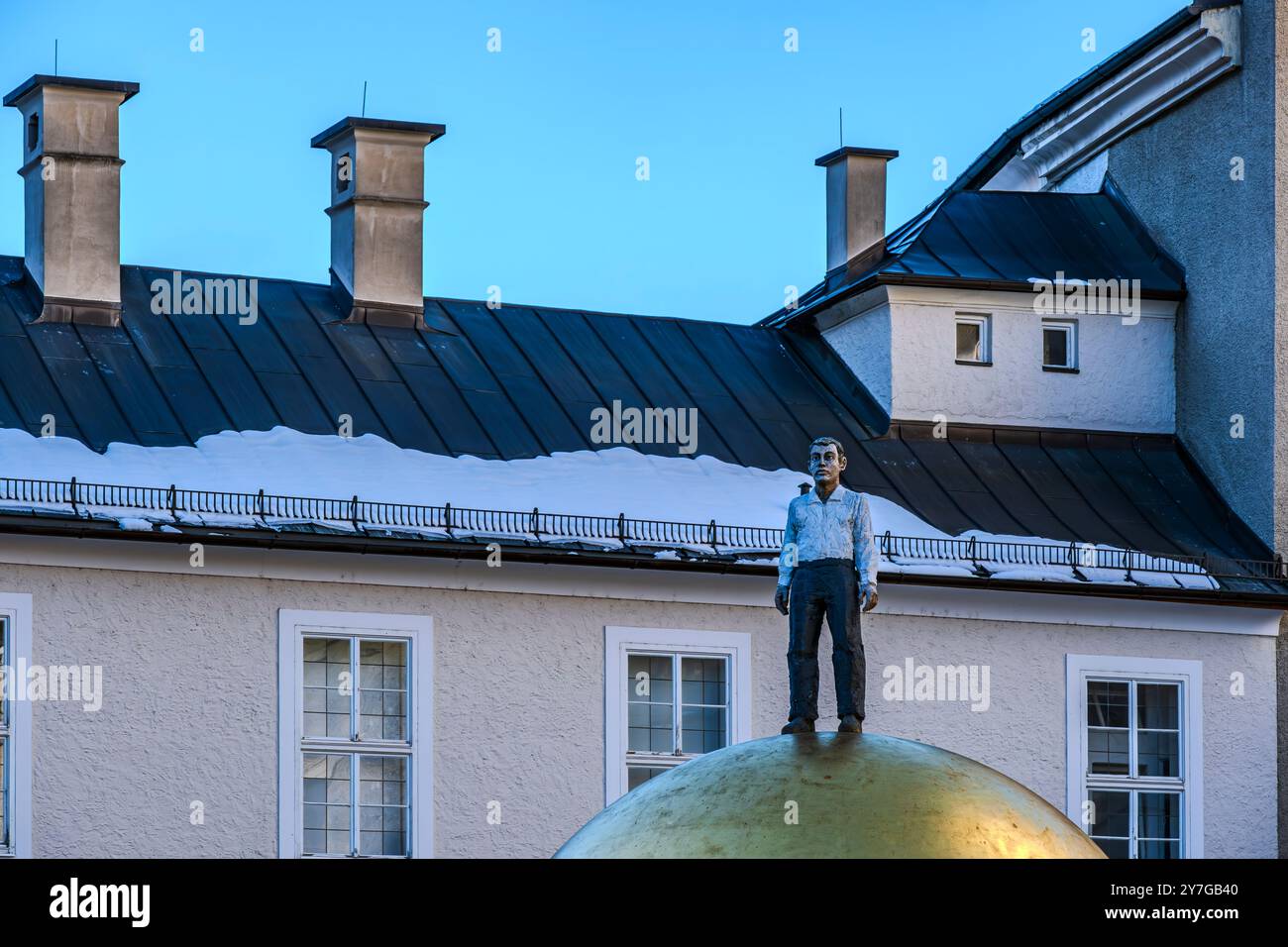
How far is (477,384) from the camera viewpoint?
27406 mm

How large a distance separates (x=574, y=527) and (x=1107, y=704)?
5.47 m

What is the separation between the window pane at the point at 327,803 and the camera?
23547 mm

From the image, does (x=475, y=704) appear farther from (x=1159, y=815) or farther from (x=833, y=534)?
(x=833, y=534)

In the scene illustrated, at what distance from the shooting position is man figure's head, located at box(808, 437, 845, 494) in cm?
1675

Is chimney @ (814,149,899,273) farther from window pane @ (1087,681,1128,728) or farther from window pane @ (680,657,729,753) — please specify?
window pane @ (680,657,729,753)

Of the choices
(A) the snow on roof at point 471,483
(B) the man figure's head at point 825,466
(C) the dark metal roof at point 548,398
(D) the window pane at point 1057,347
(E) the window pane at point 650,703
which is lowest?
(E) the window pane at point 650,703

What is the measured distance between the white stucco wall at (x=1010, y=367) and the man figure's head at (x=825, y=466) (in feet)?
39.1

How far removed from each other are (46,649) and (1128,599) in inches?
392

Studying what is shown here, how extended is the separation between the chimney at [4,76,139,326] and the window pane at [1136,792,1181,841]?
35.1 ft

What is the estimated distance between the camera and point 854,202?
3158cm

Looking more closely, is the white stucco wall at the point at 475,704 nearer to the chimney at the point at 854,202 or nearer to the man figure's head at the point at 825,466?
the chimney at the point at 854,202

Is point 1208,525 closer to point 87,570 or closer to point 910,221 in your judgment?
point 910,221

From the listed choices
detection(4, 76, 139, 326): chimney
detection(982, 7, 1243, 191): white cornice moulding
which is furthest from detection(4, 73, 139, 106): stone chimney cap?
detection(982, 7, 1243, 191): white cornice moulding

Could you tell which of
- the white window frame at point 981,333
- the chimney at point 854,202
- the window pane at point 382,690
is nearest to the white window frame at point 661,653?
the window pane at point 382,690
